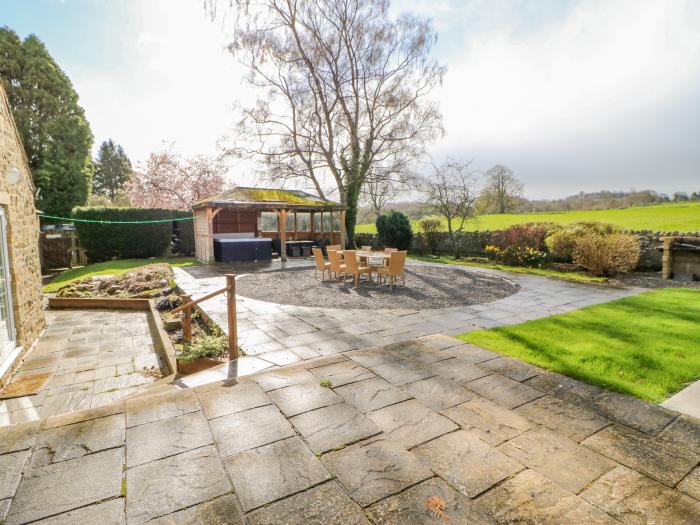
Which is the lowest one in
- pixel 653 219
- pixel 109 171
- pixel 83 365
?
pixel 83 365

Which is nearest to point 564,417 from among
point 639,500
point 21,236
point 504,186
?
point 639,500

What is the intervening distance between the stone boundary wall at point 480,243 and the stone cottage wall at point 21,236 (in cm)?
1441

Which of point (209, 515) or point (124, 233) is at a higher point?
point (124, 233)

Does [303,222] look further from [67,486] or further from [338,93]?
[67,486]

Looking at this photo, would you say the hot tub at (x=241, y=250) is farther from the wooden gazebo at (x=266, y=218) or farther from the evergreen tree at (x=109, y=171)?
the evergreen tree at (x=109, y=171)

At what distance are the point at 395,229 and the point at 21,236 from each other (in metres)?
14.4

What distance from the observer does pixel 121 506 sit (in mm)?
1856

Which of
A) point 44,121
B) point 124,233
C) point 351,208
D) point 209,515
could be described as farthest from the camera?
point 44,121

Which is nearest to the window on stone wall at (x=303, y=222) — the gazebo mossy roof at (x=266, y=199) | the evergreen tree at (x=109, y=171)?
the gazebo mossy roof at (x=266, y=199)

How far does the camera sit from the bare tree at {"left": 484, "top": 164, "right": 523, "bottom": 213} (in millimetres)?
27359

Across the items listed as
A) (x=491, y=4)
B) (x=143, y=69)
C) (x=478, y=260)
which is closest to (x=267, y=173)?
(x=143, y=69)

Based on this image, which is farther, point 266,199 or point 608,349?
point 266,199

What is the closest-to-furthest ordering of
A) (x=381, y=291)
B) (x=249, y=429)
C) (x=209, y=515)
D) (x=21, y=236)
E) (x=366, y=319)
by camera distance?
(x=209, y=515) → (x=249, y=429) → (x=21, y=236) → (x=366, y=319) → (x=381, y=291)

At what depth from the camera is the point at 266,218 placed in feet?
66.8
